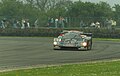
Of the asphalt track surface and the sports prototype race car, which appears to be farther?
the sports prototype race car

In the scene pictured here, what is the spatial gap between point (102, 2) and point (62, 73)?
79.1 metres

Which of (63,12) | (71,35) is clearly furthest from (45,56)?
(63,12)

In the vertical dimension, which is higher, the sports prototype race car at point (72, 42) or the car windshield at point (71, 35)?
the car windshield at point (71, 35)

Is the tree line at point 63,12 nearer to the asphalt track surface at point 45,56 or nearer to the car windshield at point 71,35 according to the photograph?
the car windshield at point 71,35

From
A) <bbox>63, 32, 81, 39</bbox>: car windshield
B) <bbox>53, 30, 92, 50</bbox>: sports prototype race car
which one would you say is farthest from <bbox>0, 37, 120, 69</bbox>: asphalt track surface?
<bbox>63, 32, 81, 39</bbox>: car windshield

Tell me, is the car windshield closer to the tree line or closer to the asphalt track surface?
the asphalt track surface

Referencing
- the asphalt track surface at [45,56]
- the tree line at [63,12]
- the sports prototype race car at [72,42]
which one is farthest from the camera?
the tree line at [63,12]

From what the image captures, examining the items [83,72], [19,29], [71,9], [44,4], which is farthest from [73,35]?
[44,4]

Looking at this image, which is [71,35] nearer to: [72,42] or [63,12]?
[72,42]

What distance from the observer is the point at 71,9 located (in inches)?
3100

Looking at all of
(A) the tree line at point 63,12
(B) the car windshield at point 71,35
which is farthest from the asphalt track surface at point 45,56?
(A) the tree line at point 63,12

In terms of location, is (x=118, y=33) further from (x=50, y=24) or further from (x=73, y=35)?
(x=73, y=35)

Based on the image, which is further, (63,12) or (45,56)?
(63,12)

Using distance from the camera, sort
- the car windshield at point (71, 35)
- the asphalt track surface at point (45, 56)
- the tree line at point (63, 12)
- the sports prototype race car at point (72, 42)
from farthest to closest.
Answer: the tree line at point (63, 12)
the car windshield at point (71, 35)
the sports prototype race car at point (72, 42)
the asphalt track surface at point (45, 56)
